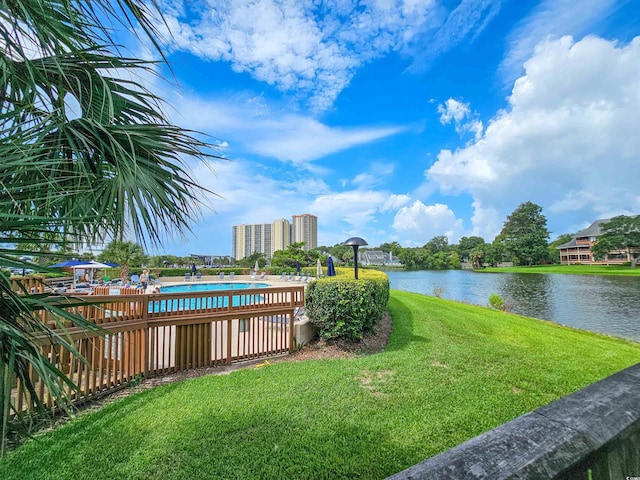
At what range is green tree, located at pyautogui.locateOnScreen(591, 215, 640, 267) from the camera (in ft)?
127

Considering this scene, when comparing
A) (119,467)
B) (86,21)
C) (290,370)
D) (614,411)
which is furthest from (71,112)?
(290,370)

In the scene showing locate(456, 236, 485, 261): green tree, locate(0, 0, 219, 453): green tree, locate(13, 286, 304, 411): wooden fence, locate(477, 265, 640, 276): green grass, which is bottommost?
locate(477, 265, 640, 276): green grass

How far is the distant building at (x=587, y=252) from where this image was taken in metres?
43.1

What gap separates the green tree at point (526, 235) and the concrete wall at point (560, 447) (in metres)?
62.2

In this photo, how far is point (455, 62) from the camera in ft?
38.7

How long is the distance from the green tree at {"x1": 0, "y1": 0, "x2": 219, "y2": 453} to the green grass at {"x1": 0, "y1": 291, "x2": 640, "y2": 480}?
3.50 feet

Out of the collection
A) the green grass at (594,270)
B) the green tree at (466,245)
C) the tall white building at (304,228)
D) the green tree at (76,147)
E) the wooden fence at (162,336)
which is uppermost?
the tall white building at (304,228)

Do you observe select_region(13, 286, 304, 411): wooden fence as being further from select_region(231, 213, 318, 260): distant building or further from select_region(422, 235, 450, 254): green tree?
select_region(422, 235, 450, 254): green tree

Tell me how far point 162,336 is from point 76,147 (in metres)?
3.68

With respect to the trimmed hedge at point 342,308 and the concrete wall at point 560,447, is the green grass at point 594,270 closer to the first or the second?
the trimmed hedge at point 342,308

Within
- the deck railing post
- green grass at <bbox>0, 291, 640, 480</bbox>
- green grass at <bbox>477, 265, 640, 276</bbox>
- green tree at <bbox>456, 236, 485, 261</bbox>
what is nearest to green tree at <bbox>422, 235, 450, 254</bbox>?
green tree at <bbox>456, 236, 485, 261</bbox>

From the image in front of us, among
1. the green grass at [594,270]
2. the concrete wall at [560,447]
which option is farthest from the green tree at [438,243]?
the concrete wall at [560,447]

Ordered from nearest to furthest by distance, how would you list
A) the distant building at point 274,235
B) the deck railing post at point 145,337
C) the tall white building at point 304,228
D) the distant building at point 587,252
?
the deck railing post at point 145,337
the distant building at point 587,252
the distant building at point 274,235
the tall white building at point 304,228

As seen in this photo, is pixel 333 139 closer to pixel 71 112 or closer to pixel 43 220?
pixel 71 112
